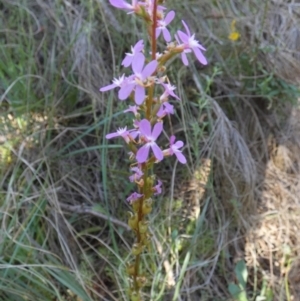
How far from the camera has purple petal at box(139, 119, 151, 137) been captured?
1.15 meters

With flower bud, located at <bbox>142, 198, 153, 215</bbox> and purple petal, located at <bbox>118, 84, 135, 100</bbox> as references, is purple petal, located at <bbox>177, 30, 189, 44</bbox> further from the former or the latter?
flower bud, located at <bbox>142, 198, 153, 215</bbox>

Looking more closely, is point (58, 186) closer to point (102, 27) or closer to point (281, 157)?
point (102, 27)

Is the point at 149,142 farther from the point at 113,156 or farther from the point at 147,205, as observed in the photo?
the point at 113,156

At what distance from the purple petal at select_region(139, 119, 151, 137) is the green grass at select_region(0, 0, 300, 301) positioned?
77 centimetres

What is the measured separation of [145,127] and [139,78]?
103mm

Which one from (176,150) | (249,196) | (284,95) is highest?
(176,150)

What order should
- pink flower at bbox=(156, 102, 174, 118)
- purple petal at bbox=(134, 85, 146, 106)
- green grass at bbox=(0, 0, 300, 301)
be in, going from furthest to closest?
green grass at bbox=(0, 0, 300, 301) < pink flower at bbox=(156, 102, 174, 118) < purple petal at bbox=(134, 85, 146, 106)

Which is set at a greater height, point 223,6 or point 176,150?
point 176,150

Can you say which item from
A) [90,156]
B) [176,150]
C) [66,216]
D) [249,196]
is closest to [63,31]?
[90,156]

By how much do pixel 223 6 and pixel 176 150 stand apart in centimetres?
153

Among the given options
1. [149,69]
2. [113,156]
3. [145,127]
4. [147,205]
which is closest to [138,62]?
[149,69]

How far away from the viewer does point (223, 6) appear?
8.61ft

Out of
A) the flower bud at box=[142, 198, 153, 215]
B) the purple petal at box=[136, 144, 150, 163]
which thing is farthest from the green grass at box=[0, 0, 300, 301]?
the purple petal at box=[136, 144, 150, 163]

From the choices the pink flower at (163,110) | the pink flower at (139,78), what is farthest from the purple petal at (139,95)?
the pink flower at (163,110)
